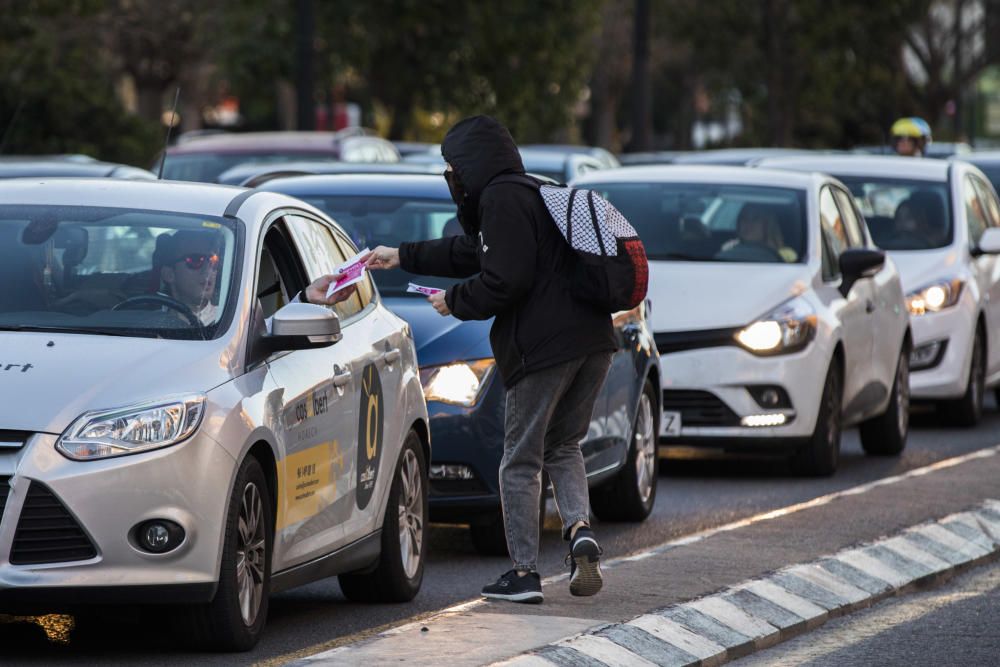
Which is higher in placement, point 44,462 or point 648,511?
point 44,462

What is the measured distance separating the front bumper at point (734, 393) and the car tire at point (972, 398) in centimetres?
364

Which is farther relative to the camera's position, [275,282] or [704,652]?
[275,282]

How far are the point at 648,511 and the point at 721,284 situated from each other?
2.16 metres

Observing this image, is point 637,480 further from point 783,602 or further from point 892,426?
point 892,426

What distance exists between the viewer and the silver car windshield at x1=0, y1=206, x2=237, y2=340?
7461 mm

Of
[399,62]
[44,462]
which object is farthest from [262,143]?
[399,62]

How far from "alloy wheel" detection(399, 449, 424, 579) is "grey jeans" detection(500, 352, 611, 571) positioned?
0.56 metres

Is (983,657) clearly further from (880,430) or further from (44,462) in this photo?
(880,430)

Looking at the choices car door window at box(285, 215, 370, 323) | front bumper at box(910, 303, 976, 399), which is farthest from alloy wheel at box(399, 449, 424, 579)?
front bumper at box(910, 303, 976, 399)

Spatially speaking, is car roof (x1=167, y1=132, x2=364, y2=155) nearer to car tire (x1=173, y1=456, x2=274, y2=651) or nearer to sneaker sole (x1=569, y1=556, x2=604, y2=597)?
sneaker sole (x1=569, y1=556, x2=604, y2=597)

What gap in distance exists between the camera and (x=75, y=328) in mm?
7367

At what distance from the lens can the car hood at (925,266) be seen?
1616 cm

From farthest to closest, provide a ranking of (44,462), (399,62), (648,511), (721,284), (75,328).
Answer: (399,62) < (721,284) < (648,511) < (75,328) < (44,462)

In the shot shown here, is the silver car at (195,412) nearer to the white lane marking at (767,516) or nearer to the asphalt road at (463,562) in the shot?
the asphalt road at (463,562)
